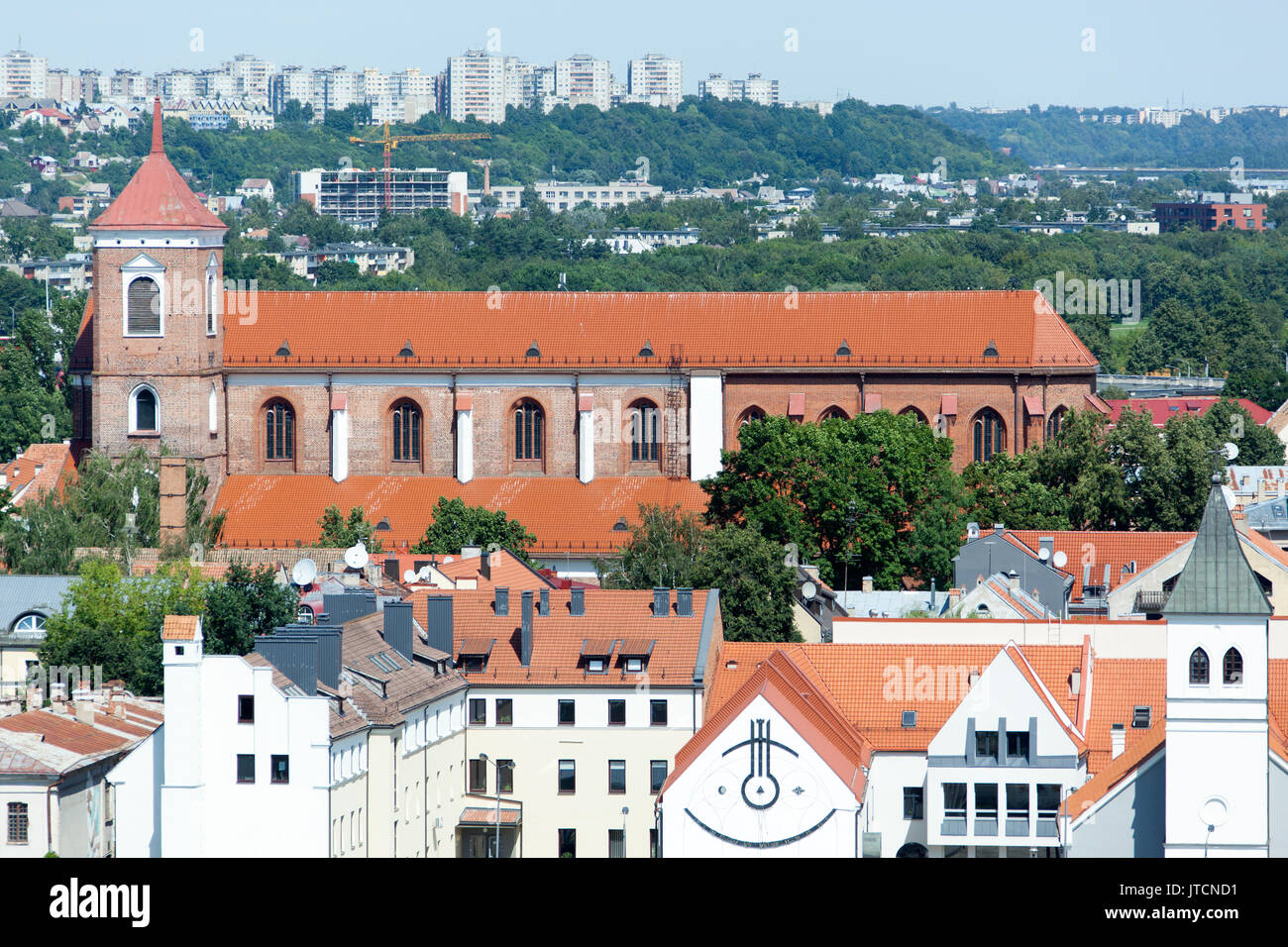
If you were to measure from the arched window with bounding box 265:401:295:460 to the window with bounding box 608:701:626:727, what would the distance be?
28.0 m

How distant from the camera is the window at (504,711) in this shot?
41562 mm

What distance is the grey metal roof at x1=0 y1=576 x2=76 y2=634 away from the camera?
53.9m

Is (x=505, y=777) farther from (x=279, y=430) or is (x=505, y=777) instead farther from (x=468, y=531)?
(x=279, y=430)

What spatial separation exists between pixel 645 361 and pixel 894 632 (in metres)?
22.7

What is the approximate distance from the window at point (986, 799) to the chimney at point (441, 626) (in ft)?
34.0

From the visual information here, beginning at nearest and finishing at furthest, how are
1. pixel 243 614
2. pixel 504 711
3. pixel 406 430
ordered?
1. pixel 504 711
2. pixel 243 614
3. pixel 406 430

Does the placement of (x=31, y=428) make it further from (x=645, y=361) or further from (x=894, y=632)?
(x=894, y=632)

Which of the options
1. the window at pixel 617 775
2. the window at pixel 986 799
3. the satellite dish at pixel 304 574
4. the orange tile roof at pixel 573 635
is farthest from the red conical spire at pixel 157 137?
the window at pixel 986 799

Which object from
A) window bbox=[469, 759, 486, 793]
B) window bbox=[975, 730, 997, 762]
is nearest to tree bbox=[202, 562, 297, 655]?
window bbox=[469, 759, 486, 793]

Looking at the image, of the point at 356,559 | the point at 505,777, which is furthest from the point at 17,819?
the point at 356,559

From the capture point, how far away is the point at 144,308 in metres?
64.9

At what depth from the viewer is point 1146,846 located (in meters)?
32.6

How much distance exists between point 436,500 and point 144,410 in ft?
27.9
